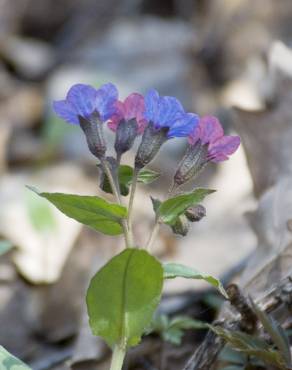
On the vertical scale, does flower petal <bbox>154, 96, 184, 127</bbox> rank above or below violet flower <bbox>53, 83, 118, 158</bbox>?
above

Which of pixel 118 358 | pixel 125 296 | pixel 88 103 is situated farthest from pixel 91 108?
pixel 118 358

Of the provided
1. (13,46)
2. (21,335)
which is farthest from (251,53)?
(21,335)

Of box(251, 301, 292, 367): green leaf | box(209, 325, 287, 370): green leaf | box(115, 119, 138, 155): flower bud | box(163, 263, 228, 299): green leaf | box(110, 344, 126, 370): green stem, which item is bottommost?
box(110, 344, 126, 370): green stem

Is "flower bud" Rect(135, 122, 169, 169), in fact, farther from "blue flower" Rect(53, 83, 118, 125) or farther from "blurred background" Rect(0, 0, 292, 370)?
"blurred background" Rect(0, 0, 292, 370)

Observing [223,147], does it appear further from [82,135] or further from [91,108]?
[82,135]

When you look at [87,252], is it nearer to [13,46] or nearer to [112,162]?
[112,162]

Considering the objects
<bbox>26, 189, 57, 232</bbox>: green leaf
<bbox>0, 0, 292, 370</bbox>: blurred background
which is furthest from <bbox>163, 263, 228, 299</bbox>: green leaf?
<bbox>26, 189, 57, 232</bbox>: green leaf
